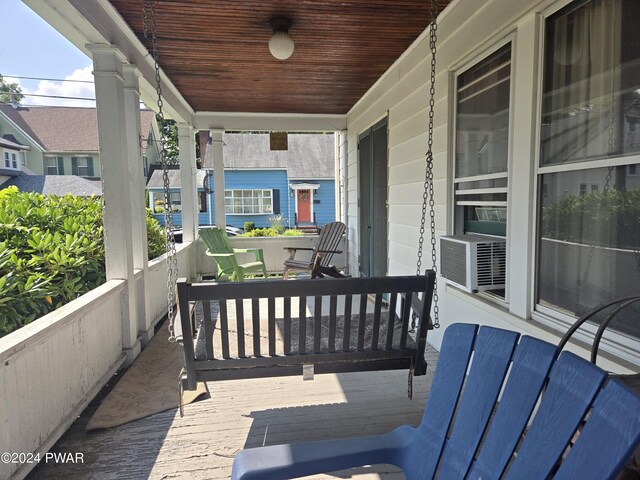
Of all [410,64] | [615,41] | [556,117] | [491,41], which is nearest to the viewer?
[615,41]

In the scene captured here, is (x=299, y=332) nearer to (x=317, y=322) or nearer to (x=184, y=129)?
(x=317, y=322)

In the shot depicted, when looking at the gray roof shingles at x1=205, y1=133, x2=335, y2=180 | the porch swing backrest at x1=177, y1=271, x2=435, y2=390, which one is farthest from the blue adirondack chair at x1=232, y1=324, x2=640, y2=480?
the gray roof shingles at x1=205, y1=133, x2=335, y2=180

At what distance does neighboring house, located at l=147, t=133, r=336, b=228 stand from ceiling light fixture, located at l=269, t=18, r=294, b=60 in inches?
512

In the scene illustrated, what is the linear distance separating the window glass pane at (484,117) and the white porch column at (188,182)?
4499mm

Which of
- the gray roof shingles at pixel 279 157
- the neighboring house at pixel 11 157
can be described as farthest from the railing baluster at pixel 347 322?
the neighboring house at pixel 11 157

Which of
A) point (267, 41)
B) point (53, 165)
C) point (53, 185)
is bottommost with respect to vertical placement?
point (53, 185)

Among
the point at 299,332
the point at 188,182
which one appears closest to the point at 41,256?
the point at 299,332

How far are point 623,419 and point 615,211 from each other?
1.11 metres

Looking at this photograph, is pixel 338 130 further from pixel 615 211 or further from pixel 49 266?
pixel 615 211

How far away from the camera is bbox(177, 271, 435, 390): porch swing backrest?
1761 mm

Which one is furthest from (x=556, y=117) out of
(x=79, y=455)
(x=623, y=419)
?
(x=79, y=455)

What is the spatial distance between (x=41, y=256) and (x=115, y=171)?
0.81 metres

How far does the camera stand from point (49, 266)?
2.80 m

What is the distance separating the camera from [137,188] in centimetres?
349
